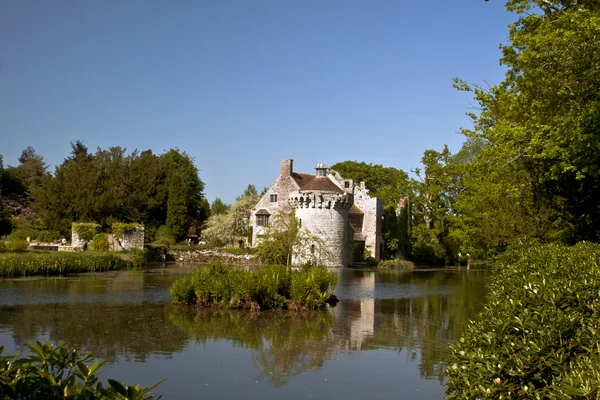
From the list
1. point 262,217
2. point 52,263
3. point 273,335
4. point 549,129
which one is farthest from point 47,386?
point 262,217

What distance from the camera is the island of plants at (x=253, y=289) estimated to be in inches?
750

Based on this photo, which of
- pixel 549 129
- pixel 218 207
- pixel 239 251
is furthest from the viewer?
pixel 218 207

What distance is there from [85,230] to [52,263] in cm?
1293

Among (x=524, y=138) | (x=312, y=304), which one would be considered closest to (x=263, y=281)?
(x=312, y=304)

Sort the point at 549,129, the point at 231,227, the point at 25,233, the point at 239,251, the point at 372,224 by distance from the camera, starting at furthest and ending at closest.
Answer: the point at 231,227
the point at 372,224
the point at 239,251
the point at 25,233
the point at 549,129

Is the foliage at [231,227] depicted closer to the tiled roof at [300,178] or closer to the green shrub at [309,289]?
the tiled roof at [300,178]

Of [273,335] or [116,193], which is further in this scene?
[116,193]

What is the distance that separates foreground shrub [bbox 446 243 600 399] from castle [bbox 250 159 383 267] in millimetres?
34537

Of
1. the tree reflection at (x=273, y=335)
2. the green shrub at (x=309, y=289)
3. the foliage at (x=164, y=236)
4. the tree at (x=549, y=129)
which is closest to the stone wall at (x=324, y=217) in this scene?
the foliage at (x=164, y=236)

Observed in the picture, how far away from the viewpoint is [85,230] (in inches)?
1688

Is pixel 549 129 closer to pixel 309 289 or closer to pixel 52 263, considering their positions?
pixel 309 289

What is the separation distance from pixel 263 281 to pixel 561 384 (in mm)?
14452

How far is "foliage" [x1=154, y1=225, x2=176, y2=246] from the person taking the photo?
50.8 metres

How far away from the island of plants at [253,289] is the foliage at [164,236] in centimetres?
3136
